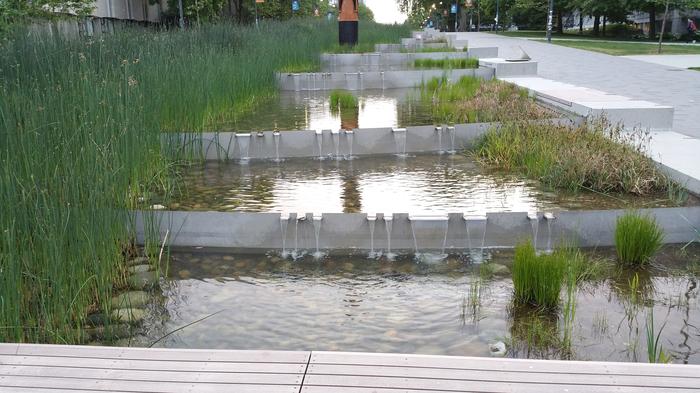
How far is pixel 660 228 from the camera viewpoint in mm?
4051

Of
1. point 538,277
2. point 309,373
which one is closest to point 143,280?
point 309,373

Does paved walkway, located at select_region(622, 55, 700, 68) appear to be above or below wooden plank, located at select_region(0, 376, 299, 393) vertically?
above

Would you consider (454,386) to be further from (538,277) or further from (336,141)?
(336,141)

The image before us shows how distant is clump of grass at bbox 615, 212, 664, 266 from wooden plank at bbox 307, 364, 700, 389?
184 centimetres

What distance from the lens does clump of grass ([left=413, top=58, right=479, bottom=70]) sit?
13248 mm

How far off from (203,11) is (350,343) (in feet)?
62.2

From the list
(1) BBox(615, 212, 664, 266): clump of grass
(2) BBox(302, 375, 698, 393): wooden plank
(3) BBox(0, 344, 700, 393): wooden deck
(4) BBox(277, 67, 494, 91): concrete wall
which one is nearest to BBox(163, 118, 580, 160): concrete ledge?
(1) BBox(615, 212, 664, 266): clump of grass

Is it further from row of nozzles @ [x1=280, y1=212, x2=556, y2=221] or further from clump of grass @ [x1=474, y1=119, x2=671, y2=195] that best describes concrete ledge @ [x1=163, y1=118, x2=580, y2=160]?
row of nozzles @ [x1=280, y1=212, x2=556, y2=221]

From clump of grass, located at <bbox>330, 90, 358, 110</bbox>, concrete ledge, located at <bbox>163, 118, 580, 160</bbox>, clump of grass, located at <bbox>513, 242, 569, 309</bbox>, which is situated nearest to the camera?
clump of grass, located at <bbox>513, 242, 569, 309</bbox>

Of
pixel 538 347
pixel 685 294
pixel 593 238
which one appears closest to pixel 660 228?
pixel 593 238

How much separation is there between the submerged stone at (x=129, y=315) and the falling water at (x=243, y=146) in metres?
3.39

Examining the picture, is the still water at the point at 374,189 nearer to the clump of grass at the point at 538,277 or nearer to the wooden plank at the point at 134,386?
the clump of grass at the point at 538,277

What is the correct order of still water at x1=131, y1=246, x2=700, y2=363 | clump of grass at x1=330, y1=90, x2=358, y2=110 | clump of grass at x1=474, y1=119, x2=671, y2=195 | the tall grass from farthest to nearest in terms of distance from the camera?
clump of grass at x1=330, y1=90, x2=358, y2=110
clump of grass at x1=474, y1=119, x2=671, y2=195
still water at x1=131, y1=246, x2=700, y2=363
the tall grass

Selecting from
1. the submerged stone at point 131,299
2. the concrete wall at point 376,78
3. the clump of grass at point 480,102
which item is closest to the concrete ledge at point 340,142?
the clump of grass at point 480,102
